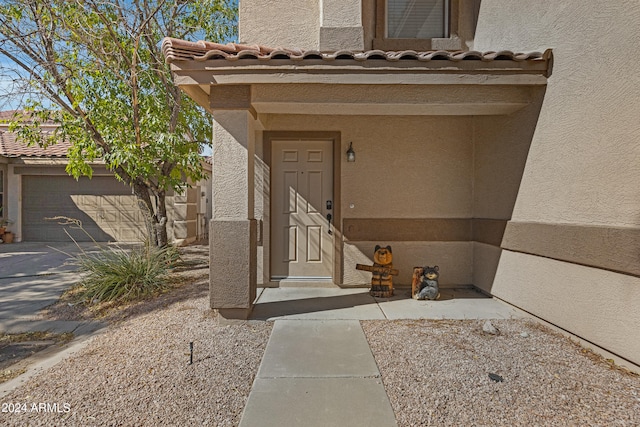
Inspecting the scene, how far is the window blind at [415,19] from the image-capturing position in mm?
6316

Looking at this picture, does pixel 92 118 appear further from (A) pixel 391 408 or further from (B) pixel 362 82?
(A) pixel 391 408

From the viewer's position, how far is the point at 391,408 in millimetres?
2666

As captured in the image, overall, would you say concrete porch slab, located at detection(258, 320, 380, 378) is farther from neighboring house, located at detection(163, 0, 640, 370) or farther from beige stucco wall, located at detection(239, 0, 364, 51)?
beige stucco wall, located at detection(239, 0, 364, 51)

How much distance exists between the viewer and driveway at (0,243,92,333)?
468cm

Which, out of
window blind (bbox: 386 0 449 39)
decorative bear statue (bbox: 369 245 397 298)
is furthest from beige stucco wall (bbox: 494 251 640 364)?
window blind (bbox: 386 0 449 39)

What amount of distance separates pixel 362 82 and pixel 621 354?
12.5 feet

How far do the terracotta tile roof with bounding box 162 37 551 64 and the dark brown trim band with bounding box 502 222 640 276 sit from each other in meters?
2.11

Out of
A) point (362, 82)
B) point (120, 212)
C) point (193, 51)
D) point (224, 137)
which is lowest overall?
point (120, 212)

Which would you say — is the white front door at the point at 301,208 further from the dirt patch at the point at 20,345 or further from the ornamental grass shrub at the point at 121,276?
the dirt patch at the point at 20,345

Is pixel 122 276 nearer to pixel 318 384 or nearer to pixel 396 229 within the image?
pixel 318 384

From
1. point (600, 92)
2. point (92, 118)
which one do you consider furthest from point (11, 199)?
point (600, 92)

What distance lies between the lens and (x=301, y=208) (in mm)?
6234

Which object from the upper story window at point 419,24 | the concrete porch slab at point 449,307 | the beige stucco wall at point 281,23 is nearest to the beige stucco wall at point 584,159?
the concrete porch slab at point 449,307

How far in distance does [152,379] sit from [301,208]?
3.70 meters
